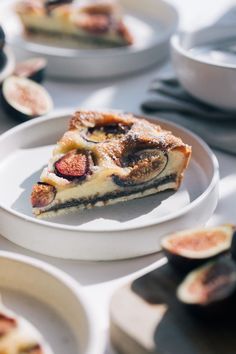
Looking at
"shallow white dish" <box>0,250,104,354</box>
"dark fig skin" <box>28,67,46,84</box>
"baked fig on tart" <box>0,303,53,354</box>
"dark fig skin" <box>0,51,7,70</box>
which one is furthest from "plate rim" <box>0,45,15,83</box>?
"baked fig on tart" <box>0,303,53,354</box>

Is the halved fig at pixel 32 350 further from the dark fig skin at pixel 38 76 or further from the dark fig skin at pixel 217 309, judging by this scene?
the dark fig skin at pixel 38 76

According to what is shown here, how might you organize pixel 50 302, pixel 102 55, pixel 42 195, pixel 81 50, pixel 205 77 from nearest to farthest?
pixel 50 302 → pixel 42 195 → pixel 205 77 → pixel 102 55 → pixel 81 50

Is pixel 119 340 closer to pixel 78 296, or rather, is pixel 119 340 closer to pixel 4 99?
pixel 78 296

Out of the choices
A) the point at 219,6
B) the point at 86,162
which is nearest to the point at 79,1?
the point at 219,6

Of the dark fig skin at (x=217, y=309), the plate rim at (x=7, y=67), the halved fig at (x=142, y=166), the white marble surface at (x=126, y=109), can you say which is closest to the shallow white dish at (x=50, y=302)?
the white marble surface at (x=126, y=109)

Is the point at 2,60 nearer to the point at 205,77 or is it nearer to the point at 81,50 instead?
the point at 81,50

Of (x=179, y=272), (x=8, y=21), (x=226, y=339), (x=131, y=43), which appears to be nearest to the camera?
(x=226, y=339)

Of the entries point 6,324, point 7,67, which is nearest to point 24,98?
point 7,67

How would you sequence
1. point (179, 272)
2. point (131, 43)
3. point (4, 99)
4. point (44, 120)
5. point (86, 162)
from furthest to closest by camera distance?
point (131, 43) < point (4, 99) < point (44, 120) < point (86, 162) < point (179, 272)
